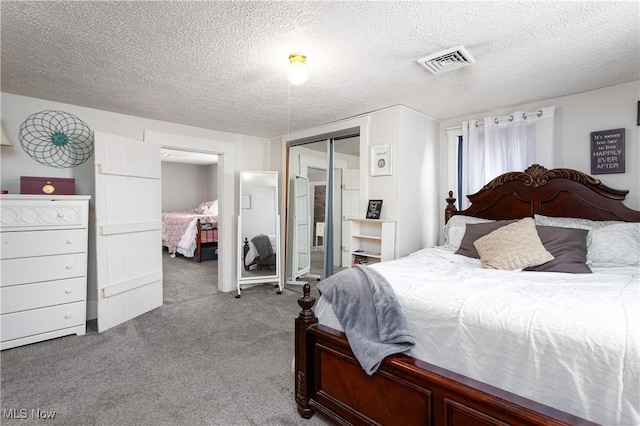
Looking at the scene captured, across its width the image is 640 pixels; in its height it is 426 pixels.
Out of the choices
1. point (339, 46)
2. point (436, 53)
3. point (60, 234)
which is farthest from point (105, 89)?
point (436, 53)

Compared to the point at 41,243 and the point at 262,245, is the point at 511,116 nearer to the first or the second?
the point at 262,245

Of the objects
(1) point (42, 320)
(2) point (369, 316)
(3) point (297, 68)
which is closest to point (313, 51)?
(3) point (297, 68)

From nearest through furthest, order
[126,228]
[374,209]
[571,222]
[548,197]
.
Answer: [571,222] → [548,197] → [126,228] → [374,209]

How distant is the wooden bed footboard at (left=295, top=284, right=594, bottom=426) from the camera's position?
1145mm

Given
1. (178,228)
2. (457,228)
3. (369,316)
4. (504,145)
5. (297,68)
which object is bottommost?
(369,316)

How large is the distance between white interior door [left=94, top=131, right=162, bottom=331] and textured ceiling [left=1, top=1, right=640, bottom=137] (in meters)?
0.57

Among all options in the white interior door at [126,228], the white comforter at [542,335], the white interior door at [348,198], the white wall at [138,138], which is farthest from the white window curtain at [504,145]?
the white interior door at [126,228]

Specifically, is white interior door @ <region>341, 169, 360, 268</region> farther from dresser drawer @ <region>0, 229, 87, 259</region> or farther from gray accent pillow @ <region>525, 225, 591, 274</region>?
dresser drawer @ <region>0, 229, 87, 259</region>

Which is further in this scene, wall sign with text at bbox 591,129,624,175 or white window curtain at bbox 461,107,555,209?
white window curtain at bbox 461,107,555,209

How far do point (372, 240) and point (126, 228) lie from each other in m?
2.61

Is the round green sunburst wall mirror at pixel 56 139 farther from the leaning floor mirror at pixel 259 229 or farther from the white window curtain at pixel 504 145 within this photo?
the white window curtain at pixel 504 145

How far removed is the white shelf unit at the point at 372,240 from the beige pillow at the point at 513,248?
877mm

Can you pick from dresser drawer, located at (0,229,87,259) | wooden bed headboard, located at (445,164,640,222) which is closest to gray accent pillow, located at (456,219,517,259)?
wooden bed headboard, located at (445,164,640,222)

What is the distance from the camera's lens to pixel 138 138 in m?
3.72
